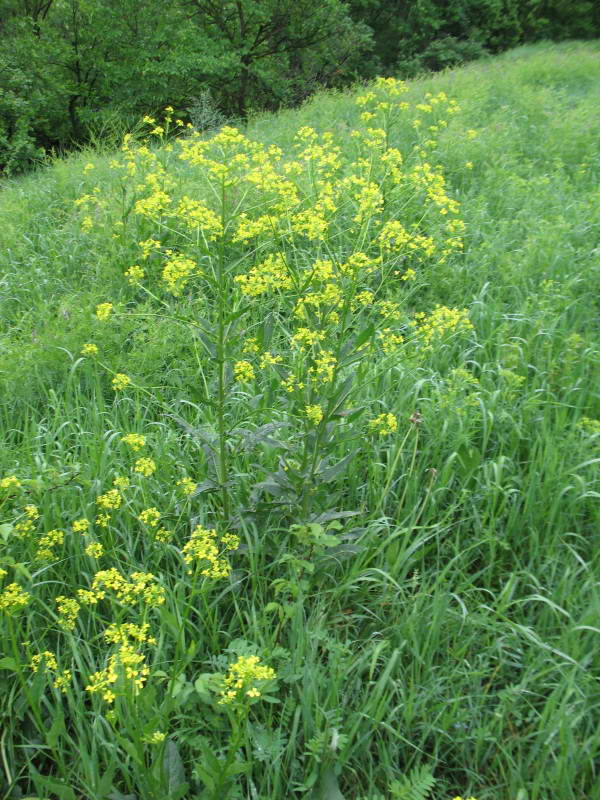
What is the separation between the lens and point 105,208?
Answer: 15.7 ft

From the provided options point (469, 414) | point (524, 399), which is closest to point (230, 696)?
point (469, 414)

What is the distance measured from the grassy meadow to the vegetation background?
8.48 m

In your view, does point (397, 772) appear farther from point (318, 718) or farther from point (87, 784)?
point (87, 784)

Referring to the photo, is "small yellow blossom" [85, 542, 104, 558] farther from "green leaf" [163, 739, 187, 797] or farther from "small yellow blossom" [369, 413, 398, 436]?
"small yellow blossom" [369, 413, 398, 436]

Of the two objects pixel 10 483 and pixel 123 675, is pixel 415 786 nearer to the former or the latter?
pixel 123 675

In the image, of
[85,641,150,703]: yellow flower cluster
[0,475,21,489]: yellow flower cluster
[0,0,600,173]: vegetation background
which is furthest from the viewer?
[0,0,600,173]: vegetation background

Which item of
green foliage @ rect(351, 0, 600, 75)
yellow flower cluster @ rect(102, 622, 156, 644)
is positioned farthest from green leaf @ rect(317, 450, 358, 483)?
green foliage @ rect(351, 0, 600, 75)

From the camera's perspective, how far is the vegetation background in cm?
1162

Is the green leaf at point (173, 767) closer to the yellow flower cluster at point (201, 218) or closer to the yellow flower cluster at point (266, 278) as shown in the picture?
the yellow flower cluster at point (266, 278)

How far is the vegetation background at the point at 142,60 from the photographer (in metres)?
11.6

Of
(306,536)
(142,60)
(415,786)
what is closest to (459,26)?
(142,60)

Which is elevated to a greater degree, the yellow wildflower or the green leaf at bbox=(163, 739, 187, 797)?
the yellow wildflower

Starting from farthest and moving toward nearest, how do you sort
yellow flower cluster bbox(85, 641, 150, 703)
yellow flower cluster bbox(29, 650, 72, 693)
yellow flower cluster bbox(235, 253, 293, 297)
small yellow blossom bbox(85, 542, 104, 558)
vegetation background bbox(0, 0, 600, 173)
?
vegetation background bbox(0, 0, 600, 173) → yellow flower cluster bbox(235, 253, 293, 297) → small yellow blossom bbox(85, 542, 104, 558) → yellow flower cluster bbox(29, 650, 72, 693) → yellow flower cluster bbox(85, 641, 150, 703)

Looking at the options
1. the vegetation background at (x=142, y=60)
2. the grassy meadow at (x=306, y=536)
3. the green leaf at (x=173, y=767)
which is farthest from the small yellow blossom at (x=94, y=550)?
the vegetation background at (x=142, y=60)
